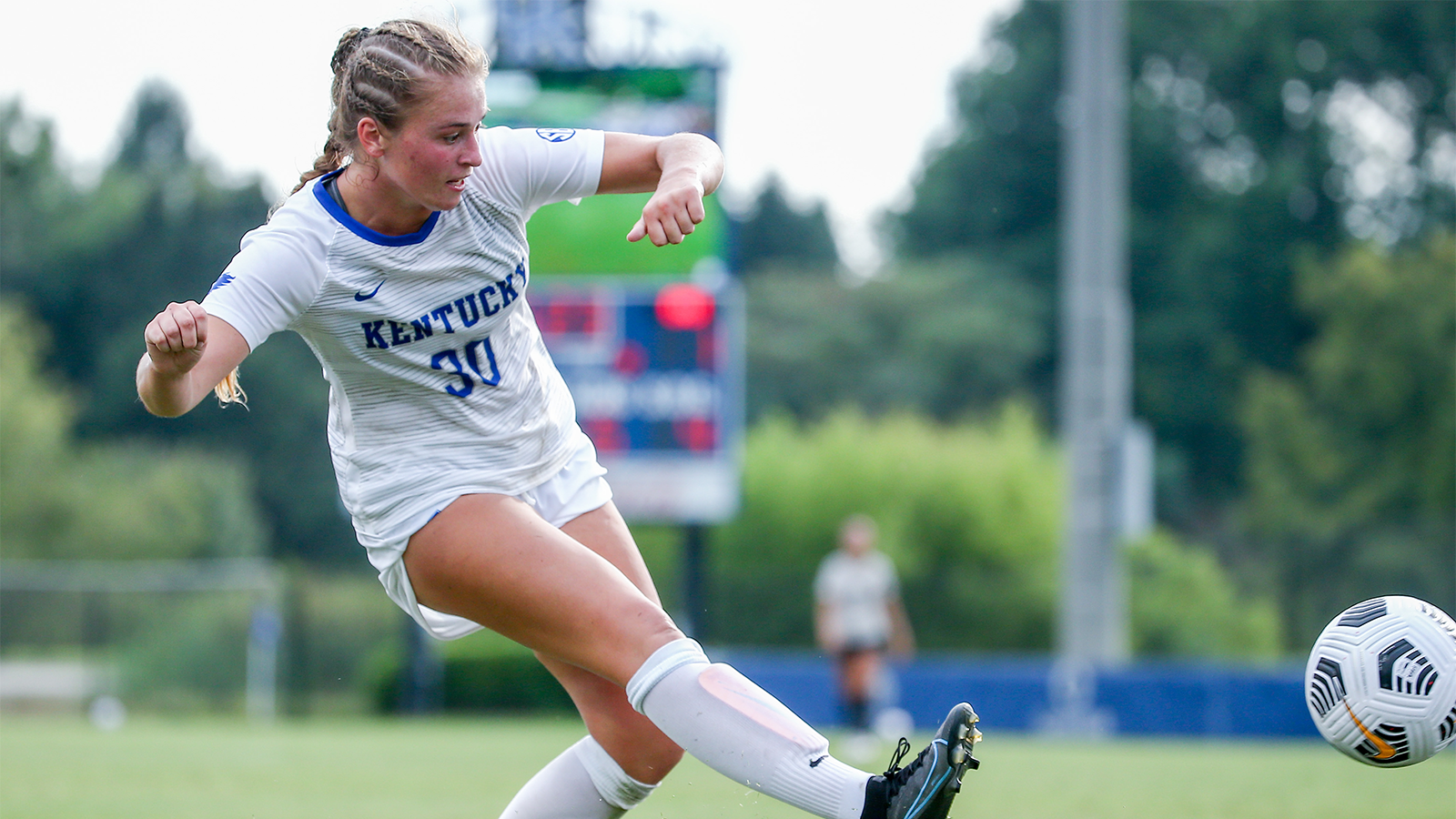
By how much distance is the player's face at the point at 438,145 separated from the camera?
3.19 metres

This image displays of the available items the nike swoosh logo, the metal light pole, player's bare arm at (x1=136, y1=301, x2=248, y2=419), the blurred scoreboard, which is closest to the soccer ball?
the nike swoosh logo

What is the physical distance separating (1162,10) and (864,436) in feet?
70.7

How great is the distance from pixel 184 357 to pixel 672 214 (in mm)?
975

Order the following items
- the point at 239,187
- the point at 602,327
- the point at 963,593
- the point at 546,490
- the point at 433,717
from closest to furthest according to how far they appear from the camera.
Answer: the point at 546,490 < the point at 602,327 < the point at 433,717 < the point at 963,593 < the point at 239,187

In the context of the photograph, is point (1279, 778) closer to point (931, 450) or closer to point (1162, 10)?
point (931, 450)

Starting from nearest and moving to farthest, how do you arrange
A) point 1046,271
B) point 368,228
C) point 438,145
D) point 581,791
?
point 438,145 < point 368,228 < point 581,791 < point 1046,271

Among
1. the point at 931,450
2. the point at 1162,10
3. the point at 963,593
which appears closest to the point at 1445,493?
the point at 931,450

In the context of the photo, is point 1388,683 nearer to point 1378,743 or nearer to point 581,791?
point 1378,743

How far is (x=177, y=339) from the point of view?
290cm

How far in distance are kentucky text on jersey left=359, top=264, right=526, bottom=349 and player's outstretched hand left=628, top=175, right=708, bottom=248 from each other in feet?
1.44

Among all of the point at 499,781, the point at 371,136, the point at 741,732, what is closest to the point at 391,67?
the point at 371,136

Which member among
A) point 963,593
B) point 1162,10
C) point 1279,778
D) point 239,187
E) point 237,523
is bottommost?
point 1279,778

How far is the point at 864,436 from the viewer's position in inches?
→ 1128

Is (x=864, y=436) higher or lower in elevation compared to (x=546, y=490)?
higher
